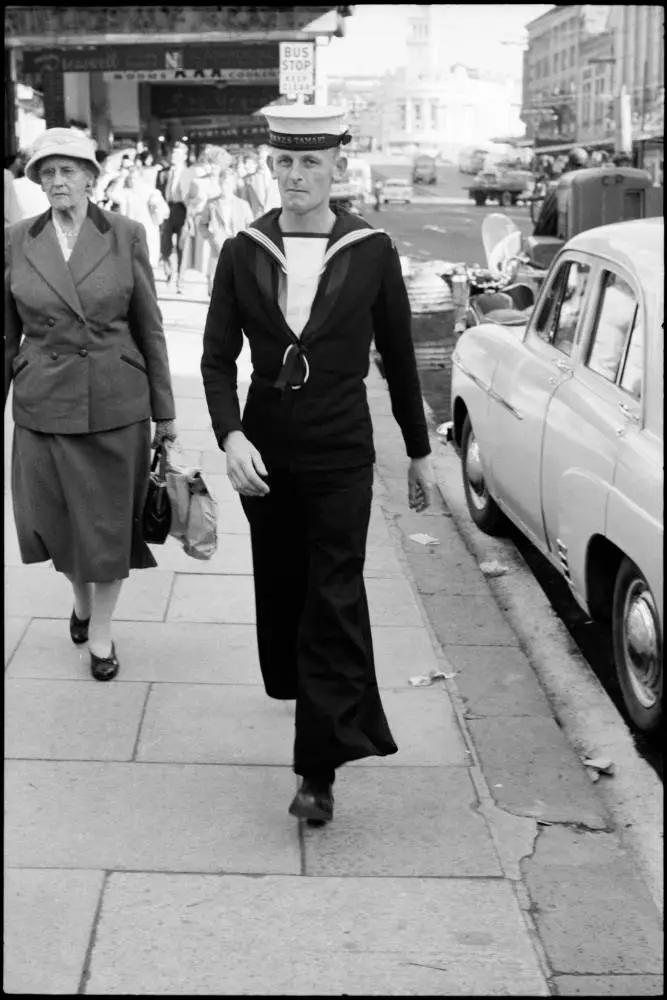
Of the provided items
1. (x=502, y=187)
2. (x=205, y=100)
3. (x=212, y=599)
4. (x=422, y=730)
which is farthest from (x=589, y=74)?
(x=422, y=730)

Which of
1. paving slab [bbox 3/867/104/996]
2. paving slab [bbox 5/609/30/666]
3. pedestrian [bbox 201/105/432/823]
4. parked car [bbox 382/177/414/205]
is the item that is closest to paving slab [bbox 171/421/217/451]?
paving slab [bbox 5/609/30/666]

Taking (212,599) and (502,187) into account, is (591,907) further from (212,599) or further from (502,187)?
(502,187)

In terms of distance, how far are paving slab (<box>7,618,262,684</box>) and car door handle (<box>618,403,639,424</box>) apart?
63.3 inches

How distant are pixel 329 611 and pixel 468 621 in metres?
2.25

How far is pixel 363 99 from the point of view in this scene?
191 metres

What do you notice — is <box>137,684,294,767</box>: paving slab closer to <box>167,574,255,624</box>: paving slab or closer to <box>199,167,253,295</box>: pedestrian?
<box>167,574,255,624</box>: paving slab

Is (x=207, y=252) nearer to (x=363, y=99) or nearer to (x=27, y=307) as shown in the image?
(x=27, y=307)

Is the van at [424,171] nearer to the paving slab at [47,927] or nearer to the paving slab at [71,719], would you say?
the paving slab at [71,719]

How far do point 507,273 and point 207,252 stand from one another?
545 cm

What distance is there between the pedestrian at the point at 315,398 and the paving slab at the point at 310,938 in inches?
16.9

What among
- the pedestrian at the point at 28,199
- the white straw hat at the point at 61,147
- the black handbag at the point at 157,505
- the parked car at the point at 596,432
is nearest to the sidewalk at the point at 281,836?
the parked car at the point at 596,432

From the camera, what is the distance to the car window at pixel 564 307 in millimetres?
6023

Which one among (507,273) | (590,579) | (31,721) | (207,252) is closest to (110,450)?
(31,721)

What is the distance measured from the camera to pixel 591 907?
3.65 m
